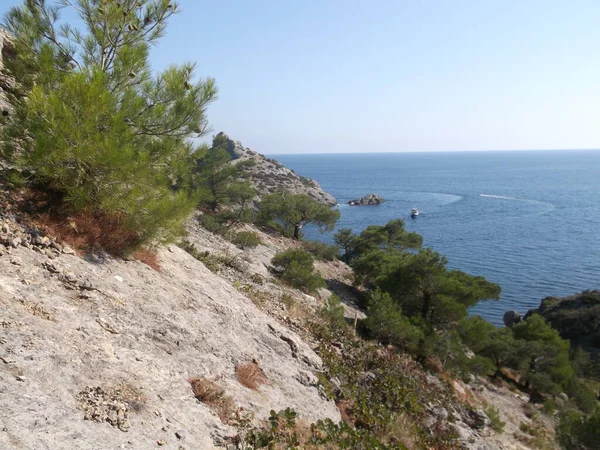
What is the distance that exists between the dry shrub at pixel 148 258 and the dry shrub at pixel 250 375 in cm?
274

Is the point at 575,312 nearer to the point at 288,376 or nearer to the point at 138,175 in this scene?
the point at 288,376

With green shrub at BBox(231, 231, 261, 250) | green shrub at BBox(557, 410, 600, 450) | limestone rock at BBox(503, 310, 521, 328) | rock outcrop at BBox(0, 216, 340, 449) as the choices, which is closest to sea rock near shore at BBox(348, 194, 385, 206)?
limestone rock at BBox(503, 310, 521, 328)

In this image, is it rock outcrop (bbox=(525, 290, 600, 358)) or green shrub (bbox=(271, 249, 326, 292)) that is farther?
rock outcrop (bbox=(525, 290, 600, 358))

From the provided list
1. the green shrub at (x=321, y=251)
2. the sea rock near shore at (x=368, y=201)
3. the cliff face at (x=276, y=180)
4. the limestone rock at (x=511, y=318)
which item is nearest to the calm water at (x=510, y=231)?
the limestone rock at (x=511, y=318)

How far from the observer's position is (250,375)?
699cm

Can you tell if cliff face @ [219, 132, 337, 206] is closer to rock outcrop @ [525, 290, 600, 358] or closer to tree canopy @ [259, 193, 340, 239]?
tree canopy @ [259, 193, 340, 239]

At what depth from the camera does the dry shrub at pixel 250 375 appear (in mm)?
6791

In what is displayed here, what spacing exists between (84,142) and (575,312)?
140 feet

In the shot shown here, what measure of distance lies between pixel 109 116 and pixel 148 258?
2883 millimetres

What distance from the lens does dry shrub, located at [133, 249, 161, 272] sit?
Answer: 793cm

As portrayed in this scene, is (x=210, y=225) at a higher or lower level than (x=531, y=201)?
higher

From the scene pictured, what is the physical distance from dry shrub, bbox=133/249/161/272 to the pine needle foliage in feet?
1.66

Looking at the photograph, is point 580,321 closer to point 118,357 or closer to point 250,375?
point 250,375

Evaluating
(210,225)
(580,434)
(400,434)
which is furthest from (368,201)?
(400,434)
